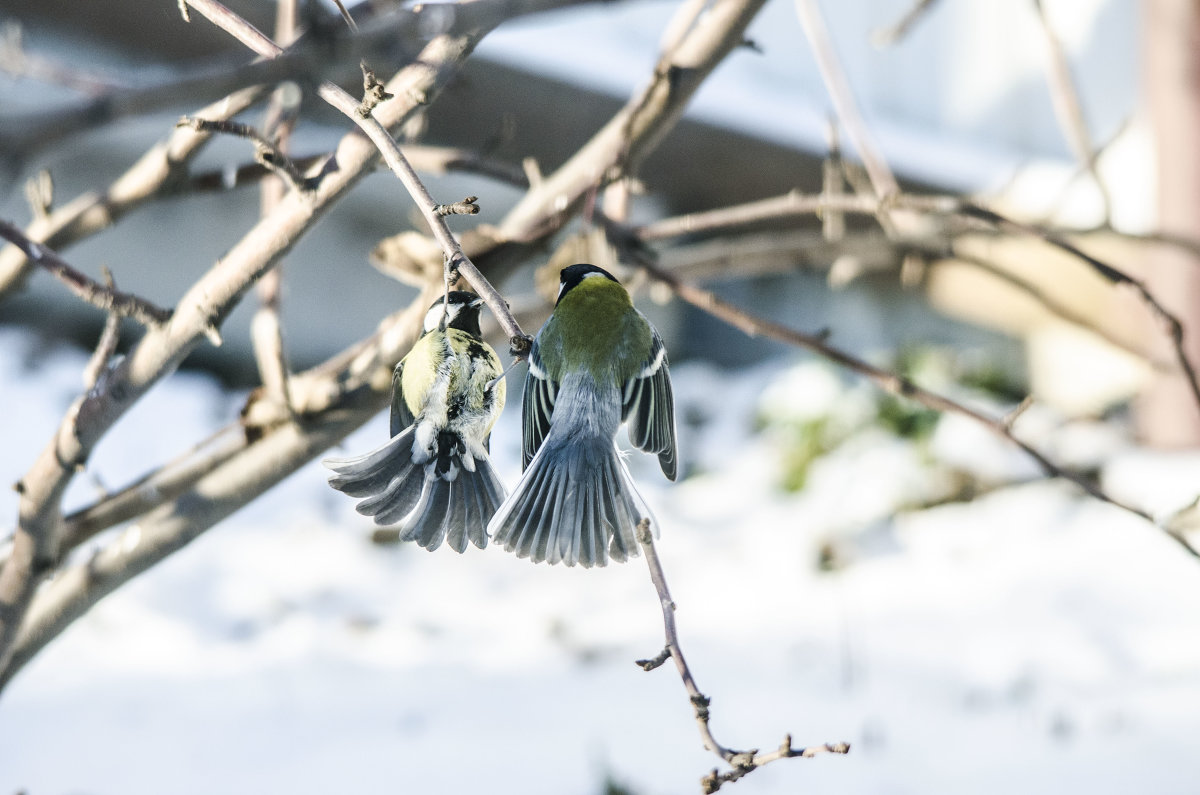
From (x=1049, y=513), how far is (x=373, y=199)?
8.39 feet

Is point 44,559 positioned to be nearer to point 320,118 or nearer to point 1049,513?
point 320,118

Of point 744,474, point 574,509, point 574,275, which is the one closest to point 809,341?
point 574,275

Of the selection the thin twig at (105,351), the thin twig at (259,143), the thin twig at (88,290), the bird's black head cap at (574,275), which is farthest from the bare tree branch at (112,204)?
the bird's black head cap at (574,275)

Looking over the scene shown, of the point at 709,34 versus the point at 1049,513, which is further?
the point at 1049,513

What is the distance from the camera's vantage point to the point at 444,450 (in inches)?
17.6

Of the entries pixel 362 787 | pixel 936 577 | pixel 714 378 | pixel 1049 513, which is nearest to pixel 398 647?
pixel 362 787

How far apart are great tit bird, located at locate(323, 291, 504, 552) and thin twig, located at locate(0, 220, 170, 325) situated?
443 millimetres

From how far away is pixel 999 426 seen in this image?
940mm

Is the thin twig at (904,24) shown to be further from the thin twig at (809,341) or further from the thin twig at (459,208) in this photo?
the thin twig at (459,208)

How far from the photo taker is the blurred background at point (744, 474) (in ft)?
6.04

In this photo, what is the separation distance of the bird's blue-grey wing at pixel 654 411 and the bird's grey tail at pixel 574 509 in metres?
0.02

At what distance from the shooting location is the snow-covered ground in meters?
1.85

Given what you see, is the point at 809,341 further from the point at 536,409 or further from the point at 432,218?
the point at 432,218

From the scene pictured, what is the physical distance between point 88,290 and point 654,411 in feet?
1.75
